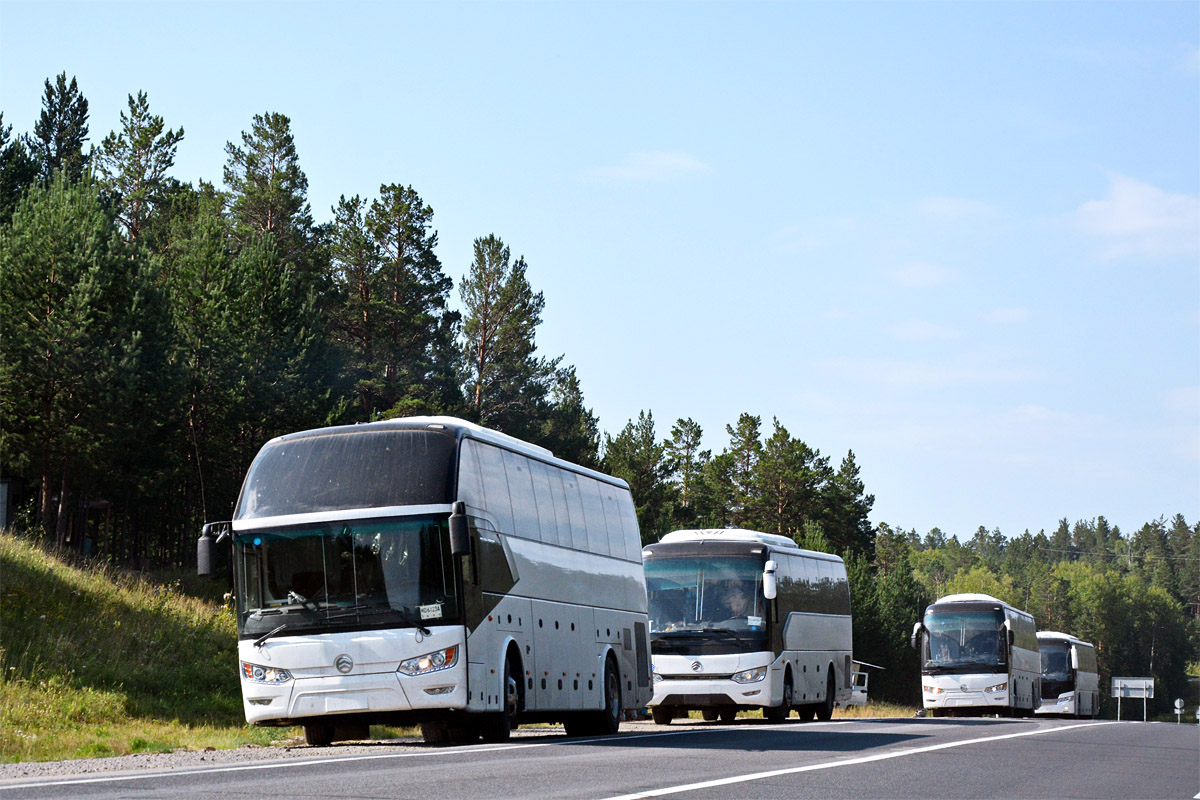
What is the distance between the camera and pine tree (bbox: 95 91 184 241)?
6525 centimetres

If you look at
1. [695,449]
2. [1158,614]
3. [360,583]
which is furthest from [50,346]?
[1158,614]

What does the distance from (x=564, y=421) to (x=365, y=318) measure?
10.6 meters

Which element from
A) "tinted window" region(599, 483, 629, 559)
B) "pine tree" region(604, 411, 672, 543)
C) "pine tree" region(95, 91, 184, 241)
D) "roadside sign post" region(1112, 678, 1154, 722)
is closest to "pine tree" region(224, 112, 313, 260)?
"pine tree" region(95, 91, 184, 241)

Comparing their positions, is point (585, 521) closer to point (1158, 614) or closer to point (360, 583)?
point (360, 583)

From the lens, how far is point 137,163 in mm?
66188

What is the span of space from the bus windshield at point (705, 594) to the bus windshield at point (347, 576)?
12705 millimetres

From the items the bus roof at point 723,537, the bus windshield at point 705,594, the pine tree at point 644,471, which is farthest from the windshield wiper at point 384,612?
the pine tree at point 644,471

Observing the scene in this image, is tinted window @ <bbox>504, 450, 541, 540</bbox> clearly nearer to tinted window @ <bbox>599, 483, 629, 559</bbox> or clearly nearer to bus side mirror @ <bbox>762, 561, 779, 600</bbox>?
tinted window @ <bbox>599, 483, 629, 559</bbox>

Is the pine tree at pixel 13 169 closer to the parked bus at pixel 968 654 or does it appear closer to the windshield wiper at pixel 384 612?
the parked bus at pixel 968 654

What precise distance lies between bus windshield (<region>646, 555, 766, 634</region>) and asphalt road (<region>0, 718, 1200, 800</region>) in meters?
8.58

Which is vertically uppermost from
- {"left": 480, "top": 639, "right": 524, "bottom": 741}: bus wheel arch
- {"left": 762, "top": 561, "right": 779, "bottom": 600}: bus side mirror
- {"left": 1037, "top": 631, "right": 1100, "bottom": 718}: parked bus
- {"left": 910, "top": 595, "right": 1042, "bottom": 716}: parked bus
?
{"left": 762, "top": 561, "right": 779, "bottom": 600}: bus side mirror

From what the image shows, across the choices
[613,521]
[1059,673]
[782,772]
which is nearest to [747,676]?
[613,521]

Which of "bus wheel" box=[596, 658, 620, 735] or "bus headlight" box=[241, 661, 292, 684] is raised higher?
"bus headlight" box=[241, 661, 292, 684]

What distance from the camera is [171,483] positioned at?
2131 inches
